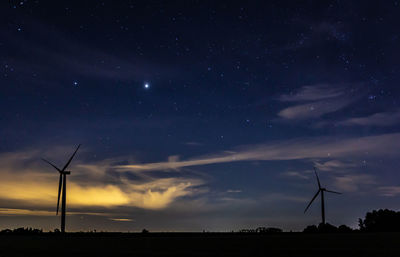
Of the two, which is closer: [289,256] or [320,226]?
[289,256]

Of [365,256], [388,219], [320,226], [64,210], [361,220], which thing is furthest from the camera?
[361,220]

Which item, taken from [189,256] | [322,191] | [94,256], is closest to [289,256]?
[189,256]

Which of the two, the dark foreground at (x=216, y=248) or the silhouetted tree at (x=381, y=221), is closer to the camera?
the dark foreground at (x=216, y=248)

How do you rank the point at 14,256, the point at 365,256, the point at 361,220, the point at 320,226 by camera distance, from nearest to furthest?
the point at 365,256, the point at 14,256, the point at 320,226, the point at 361,220

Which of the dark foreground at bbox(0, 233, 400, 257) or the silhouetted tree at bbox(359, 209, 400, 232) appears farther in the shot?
the silhouetted tree at bbox(359, 209, 400, 232)

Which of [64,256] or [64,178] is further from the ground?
[64,178]

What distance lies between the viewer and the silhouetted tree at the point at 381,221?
161625 mm

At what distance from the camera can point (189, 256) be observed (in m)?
29.2

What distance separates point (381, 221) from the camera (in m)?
167

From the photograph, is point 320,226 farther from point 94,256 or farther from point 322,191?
point 94,256

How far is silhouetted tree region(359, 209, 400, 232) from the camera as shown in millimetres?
161625

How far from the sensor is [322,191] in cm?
13575

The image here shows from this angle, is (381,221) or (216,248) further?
(381,221)

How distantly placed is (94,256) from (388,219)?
160 metres
